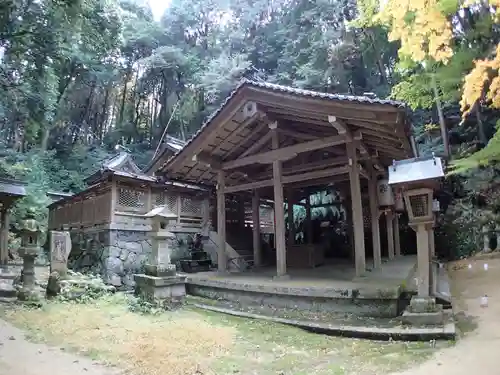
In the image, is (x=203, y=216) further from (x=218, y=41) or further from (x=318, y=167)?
(x=218, y=41)

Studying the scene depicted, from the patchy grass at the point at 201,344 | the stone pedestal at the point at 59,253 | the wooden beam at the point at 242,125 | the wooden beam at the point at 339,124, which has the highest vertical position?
the wooden beam at the point at 242,125

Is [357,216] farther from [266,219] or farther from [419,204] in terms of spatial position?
[266,219]

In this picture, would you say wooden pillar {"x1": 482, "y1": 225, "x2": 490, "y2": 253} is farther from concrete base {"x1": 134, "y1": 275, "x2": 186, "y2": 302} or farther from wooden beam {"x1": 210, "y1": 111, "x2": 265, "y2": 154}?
concrete base {"x1": 134, "y1": 275, "x2": 186, "y2": 302}

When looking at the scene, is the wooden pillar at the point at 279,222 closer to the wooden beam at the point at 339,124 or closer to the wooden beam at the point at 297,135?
the wooden beam at the point at 297,135

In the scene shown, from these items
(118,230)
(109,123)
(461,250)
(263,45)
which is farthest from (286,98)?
(109,123)

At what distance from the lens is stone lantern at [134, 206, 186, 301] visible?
7867 mm

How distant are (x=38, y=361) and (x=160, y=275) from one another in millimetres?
3587

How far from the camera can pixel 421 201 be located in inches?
253

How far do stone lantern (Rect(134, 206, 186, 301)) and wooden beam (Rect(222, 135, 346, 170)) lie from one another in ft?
9.67

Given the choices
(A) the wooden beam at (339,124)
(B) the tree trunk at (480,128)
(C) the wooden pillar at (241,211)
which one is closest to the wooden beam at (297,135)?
(A) the wooden beam at (339,124)

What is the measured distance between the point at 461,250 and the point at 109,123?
29676 millimetres

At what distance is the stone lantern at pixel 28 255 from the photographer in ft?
24.9

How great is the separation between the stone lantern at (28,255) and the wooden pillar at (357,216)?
268 inches

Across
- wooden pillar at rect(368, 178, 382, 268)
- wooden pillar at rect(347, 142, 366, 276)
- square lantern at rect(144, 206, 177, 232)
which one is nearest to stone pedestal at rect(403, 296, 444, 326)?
wooden pillar at rect(347, 142, 366, 276)
